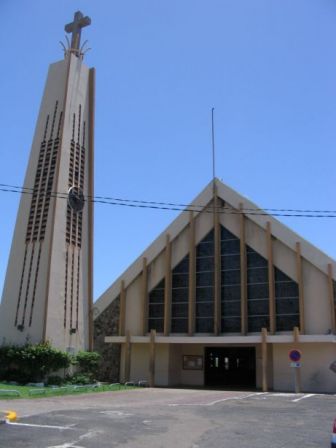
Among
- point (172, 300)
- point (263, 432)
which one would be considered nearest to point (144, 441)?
point (263, 432)

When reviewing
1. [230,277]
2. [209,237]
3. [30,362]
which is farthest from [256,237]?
[30,362]

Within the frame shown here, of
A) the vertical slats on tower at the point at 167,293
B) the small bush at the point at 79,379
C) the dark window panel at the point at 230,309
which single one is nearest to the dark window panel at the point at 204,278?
the dark window panel at the point at 230,309

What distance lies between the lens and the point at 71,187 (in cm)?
2711

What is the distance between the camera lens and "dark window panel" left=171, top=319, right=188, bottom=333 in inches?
1174

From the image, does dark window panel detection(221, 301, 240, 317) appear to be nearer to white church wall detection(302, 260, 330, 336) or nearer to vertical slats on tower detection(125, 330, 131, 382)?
white church wall detection(302, 260, 330, 336)

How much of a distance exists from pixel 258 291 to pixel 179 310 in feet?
16.1

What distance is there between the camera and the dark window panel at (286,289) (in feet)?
90.7

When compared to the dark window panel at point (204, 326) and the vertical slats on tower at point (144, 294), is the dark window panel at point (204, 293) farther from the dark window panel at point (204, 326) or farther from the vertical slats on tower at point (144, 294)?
the vertical slats on tower at point (144, 294)

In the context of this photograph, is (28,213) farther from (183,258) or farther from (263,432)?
(263,432)

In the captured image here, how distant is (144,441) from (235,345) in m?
21.5

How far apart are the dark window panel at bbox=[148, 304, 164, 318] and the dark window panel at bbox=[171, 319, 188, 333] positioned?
0.95 meters

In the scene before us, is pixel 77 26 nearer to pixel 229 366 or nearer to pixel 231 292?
pixel 231 292

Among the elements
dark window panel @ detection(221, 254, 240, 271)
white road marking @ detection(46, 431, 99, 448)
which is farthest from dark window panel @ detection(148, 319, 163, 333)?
white road marking @ detection(46, 431, 99, 448)

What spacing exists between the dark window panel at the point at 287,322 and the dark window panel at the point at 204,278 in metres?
4.44
